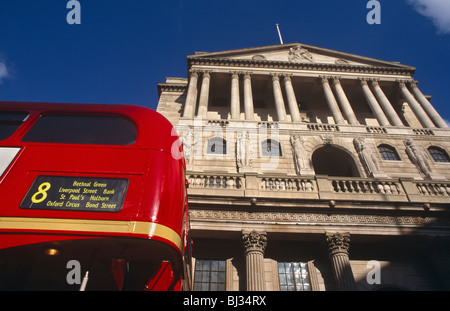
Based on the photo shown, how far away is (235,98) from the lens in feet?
65.5

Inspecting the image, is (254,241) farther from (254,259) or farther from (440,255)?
(440,255)

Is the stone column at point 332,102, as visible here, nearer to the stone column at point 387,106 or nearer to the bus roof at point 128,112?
the stone column at point 387,106

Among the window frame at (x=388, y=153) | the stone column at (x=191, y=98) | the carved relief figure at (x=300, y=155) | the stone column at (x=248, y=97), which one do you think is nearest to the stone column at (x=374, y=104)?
the window frame at (x=388, y=153)

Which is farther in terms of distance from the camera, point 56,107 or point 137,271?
point 56,107

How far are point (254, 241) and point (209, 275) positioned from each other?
248 cm

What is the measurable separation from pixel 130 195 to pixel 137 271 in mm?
1686

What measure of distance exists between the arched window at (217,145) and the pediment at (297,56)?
1062 centimetres

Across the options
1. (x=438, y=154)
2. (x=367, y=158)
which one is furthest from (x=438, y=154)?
(x=367, y=158)

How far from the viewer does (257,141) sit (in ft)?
51.2

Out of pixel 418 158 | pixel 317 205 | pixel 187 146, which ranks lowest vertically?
pixel 317 205

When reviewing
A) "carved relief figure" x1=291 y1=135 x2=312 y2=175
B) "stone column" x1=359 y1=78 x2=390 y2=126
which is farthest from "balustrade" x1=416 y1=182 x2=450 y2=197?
"stone column" x1=359 y1=78 x2=390 y2=126

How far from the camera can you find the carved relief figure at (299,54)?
24.2 meters

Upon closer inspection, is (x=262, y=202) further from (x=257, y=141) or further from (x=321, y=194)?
(x=257, y=141)
